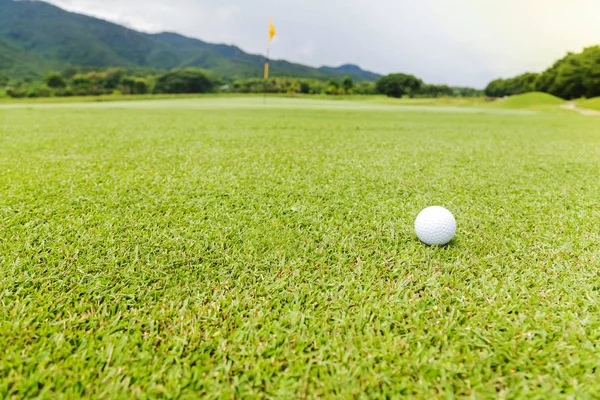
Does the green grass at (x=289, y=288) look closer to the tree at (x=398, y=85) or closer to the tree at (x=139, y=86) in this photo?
the tree at (x=139, y=86)

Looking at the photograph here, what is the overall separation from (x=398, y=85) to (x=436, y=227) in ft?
205

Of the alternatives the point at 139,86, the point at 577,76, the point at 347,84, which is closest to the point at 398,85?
the point at 347,84

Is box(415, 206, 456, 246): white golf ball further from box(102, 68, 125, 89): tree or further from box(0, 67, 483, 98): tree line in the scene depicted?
box(102, 68, 125, 89): tree

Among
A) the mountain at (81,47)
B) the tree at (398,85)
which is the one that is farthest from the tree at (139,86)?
the mountain at (81,47)

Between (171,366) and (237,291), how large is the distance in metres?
0.46

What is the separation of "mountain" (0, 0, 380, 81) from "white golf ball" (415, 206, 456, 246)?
99.3 meters

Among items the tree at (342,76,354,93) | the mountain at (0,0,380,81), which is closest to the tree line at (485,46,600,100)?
the tree at (342,76,354,93)

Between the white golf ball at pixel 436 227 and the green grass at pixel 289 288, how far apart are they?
85 millimetres

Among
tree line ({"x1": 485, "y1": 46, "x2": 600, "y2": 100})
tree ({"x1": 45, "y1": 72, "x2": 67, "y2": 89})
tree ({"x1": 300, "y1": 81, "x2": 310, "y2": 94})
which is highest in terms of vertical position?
tree line ({"x1": 485, "y1": 46, "x2": 600, "y2": 100})

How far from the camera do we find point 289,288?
162 centimetres

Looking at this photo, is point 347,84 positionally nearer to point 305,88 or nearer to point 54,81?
point 305,88

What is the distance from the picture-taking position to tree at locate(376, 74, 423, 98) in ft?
188

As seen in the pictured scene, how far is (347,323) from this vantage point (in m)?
1.40

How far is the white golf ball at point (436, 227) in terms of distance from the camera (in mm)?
1972
